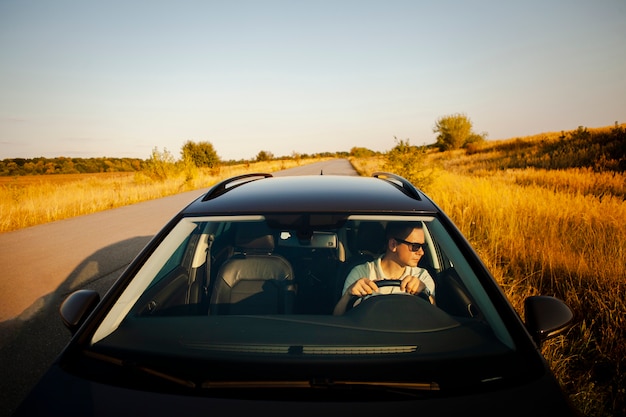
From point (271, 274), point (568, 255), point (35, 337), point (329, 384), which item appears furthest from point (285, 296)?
point (568, 255)

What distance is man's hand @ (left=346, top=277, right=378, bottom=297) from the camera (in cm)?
186

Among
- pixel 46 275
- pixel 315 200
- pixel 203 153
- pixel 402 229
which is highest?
pixel 203 153

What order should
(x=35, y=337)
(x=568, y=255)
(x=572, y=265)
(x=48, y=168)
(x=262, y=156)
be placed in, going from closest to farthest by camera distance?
1. (x=35, y=337)
2. (x=572, y=265)
3. (x=568, y=255)
4. (x=48, y=168)
5. (x=262, y=156)

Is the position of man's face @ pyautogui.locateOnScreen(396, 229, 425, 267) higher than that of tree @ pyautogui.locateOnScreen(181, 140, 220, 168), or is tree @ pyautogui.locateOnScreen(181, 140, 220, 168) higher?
tree @ pyautogui.locateOnScreen(181, 140, 220, 168)

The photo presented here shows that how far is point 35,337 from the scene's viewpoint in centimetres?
323

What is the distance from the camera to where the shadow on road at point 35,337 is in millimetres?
2514

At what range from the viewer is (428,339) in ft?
4.39

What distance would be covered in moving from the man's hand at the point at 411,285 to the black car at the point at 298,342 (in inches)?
3.1

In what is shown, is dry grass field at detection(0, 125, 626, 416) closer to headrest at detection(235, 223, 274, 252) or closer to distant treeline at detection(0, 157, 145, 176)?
headrest at detection(235, 223, 274, 252)

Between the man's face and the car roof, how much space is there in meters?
0.21

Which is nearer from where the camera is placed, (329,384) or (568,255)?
(329,384)

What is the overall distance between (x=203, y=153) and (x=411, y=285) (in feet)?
161

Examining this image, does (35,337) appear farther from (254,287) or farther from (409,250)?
(409,250)

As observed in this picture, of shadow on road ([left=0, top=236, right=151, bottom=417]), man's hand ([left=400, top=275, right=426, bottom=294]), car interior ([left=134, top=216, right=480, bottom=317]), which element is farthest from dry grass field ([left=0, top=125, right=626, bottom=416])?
shadow on road ([left=0, top=236, right=151, bottom=417])
